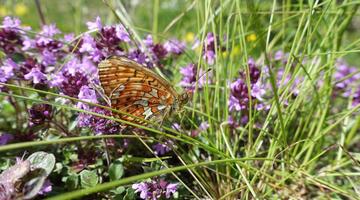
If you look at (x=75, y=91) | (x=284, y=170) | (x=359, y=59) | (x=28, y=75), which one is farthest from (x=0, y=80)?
(x=359, y=59)

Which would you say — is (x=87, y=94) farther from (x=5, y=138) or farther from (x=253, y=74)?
(x=253, y=74)

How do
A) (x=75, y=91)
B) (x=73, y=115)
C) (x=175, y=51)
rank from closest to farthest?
(x=75, y=91) < (x=73, y=115) < (x=175, y=51)

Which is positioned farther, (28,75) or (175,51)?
(175,51)

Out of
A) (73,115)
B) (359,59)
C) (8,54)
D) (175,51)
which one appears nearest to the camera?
(73,115)

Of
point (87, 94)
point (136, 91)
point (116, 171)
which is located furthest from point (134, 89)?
point (116, 171)

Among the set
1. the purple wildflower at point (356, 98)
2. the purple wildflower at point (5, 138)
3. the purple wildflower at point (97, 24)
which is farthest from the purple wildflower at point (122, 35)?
the purple wildflower at point (356, 98)

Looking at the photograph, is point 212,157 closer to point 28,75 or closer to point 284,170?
point 284,170
